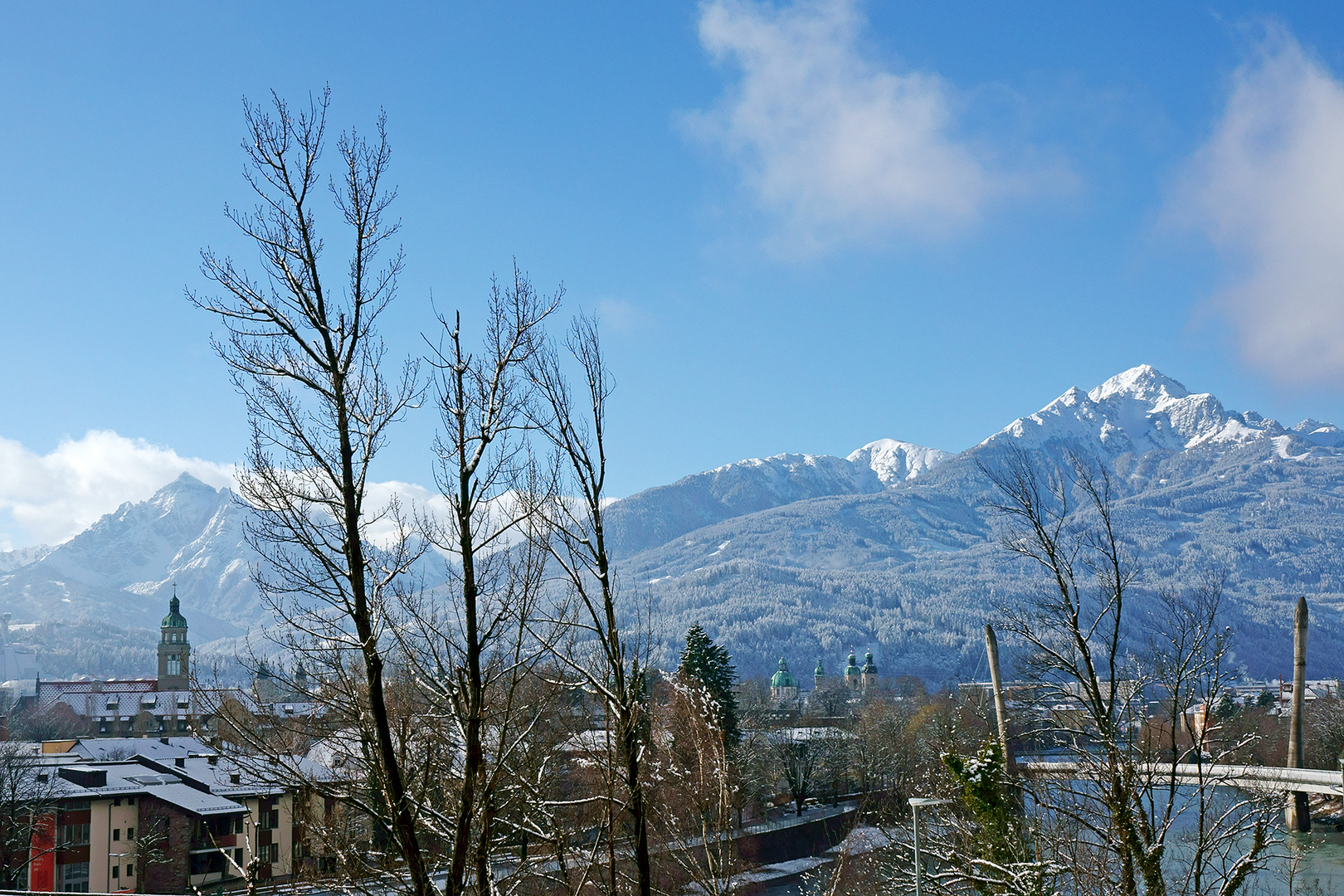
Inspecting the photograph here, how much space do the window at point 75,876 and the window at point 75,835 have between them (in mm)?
100

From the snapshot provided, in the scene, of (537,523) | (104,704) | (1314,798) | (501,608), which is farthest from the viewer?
(104,704)

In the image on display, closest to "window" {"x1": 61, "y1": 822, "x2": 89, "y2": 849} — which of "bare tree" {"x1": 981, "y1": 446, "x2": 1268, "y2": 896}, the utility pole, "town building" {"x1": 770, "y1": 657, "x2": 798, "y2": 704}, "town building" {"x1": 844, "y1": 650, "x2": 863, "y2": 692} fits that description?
the utility pole

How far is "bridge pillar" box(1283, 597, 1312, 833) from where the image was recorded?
5644 cm

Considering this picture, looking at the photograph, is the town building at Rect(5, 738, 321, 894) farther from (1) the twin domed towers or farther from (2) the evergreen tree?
(1) the twin domed towers

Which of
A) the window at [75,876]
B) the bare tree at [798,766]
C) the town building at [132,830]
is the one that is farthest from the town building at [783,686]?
the window at [75,876]

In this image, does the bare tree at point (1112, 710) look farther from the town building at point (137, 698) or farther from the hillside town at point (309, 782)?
Result: the town building at point (137, 698)

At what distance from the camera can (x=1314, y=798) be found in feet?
227

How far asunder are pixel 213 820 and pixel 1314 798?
6722 centimetres

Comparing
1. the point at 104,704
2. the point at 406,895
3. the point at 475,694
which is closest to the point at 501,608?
the point at 475,694

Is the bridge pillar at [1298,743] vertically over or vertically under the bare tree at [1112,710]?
under

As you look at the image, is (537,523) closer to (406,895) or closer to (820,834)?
(406,895)

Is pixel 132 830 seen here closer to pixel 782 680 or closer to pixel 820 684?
pixel 782 680

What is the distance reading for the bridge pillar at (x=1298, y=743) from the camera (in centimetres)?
5644

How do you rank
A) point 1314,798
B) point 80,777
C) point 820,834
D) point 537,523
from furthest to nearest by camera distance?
point 1314,798
point 820,834
point 80,777
point 537,523
